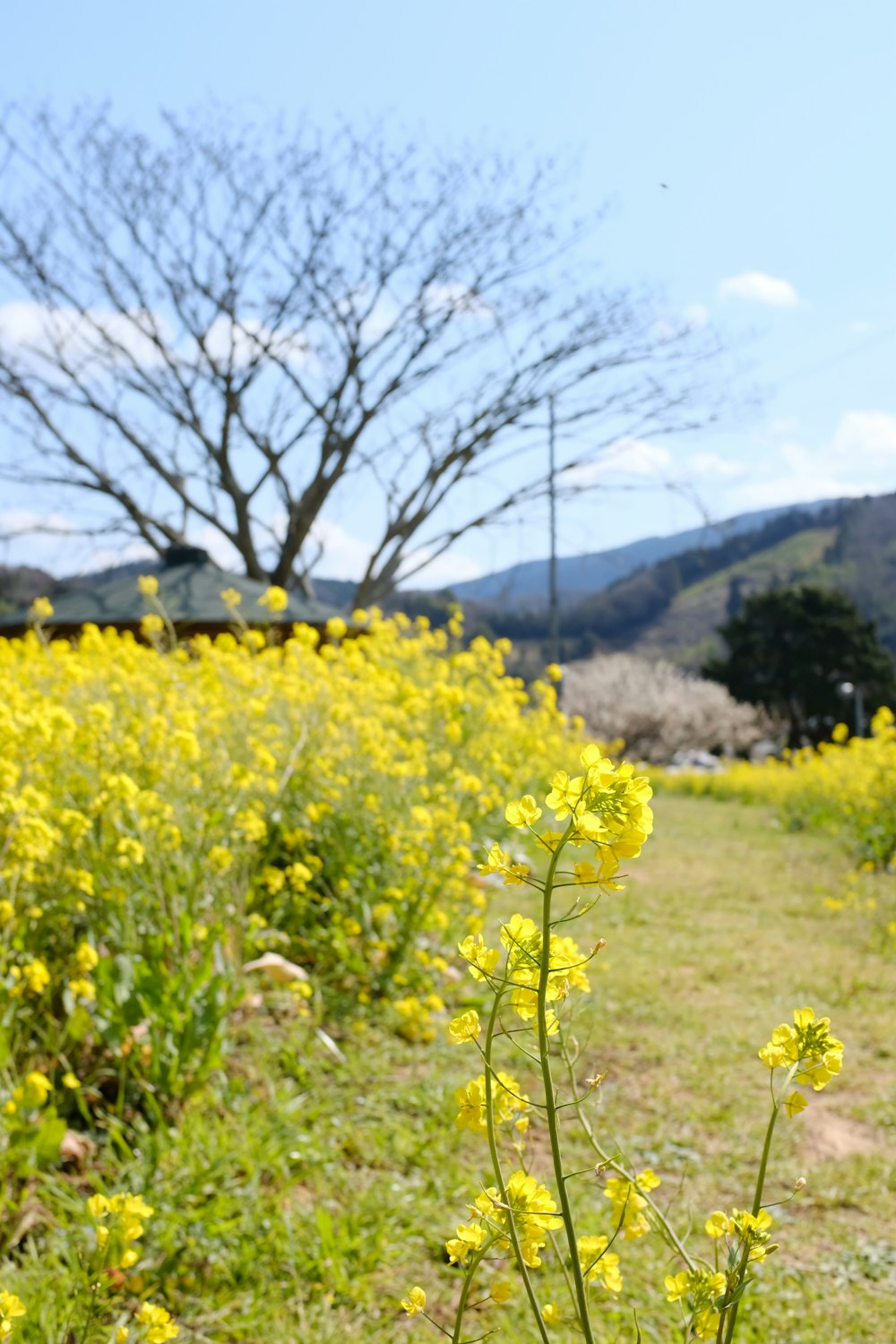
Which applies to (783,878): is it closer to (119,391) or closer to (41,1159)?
(41,1159)

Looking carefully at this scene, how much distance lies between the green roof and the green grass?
5873 mm

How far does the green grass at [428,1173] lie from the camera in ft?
5.82

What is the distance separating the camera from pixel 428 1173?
2.22 m

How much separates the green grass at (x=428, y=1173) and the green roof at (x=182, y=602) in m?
5.87

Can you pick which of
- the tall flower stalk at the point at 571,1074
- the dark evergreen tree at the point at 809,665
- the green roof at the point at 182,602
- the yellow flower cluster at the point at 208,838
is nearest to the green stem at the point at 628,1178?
the tall flower stalk at the point at 571,1074

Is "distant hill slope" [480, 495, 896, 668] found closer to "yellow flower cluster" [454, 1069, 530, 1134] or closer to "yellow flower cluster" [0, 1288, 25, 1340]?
"yellow flower cluster" [454, 1069, 530, 1134]

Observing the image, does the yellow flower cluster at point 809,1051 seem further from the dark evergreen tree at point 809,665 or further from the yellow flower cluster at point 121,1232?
the dark evergreen tree at point 809,665

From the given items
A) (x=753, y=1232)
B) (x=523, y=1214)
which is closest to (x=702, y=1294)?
(x=753, y=1232)

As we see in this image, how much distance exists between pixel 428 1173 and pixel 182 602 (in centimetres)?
796

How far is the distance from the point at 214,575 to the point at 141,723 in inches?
309

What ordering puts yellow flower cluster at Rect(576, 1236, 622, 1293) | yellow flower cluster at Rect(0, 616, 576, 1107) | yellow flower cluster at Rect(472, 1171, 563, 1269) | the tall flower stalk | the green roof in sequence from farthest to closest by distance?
the green roof < yellow flower cluster at Rect(0, 616, 576, 1107) < yellow flower cluster at Rect(576, 1236, 622, 1293) < yellow flower cluster at Rect(472, 1171, 563, 1269) < the tall flower stalk

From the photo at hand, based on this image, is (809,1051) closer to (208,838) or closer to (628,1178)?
(628,1178)

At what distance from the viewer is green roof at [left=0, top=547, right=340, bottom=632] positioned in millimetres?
9273

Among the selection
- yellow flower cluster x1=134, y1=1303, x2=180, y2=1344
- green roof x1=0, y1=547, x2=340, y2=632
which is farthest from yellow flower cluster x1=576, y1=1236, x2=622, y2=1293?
green roof x1=0, y1=547, x2=340, y2=632
